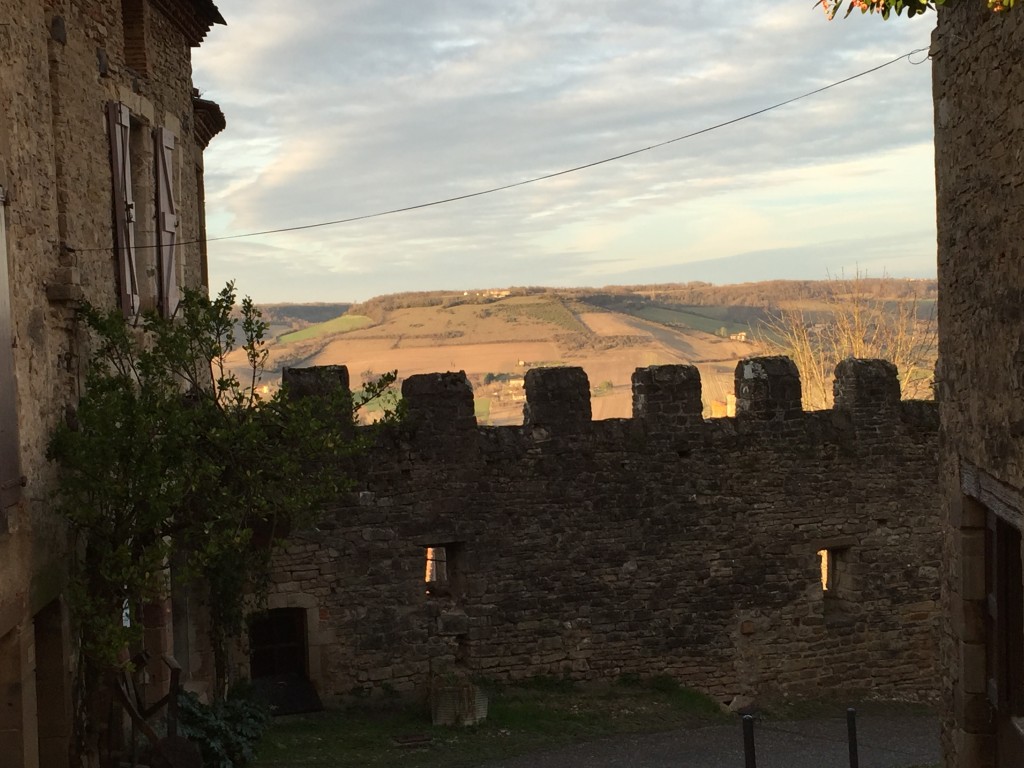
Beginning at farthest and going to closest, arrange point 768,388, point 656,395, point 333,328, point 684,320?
point 684,320, point 333,328, point 768,388, point 656,395

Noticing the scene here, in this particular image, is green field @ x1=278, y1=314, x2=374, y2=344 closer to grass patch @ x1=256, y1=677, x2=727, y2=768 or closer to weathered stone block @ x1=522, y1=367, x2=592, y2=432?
weathered stone block @ x1=522, y1=367, x2=592, y2=432

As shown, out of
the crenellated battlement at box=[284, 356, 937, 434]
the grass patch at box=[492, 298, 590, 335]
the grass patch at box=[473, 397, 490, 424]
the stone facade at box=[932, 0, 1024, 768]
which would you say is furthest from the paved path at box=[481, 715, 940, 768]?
the grass patch at box=[492, 298, 590, 335]

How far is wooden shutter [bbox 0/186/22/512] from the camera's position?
606 cm

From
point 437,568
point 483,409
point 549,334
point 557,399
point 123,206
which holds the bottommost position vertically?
point 437,568

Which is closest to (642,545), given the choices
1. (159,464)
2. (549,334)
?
(159,464)

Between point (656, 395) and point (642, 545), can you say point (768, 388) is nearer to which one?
point (656, 395)

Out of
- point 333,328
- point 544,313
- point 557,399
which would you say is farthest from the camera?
point 544,313

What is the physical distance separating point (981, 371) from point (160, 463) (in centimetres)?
452

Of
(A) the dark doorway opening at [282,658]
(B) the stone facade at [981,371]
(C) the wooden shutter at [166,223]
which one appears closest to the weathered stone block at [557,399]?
(A) the dark doorway opening at [282,658]

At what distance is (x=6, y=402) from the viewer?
241 inches

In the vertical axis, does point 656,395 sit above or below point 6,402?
below

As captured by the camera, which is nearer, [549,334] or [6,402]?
[6,402]

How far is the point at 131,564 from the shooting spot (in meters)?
7.00

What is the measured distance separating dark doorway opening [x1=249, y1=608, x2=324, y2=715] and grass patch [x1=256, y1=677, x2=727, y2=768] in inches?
10.2
